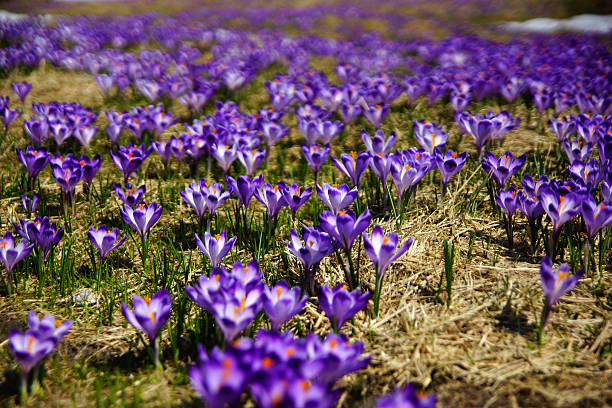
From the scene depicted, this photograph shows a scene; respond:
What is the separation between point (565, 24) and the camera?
24.8 m

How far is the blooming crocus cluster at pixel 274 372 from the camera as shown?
1394 mm

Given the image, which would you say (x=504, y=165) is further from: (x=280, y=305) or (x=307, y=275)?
(x=280, y=305)

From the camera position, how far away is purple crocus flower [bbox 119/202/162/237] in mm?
2900

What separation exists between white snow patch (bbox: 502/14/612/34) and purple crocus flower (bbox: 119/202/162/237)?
26.5 meters

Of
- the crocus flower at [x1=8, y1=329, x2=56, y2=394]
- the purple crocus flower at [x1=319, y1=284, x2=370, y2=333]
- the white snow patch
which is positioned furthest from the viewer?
the white snow patch

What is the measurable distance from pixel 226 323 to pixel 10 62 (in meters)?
9.31

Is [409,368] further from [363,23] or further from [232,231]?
[363,23]

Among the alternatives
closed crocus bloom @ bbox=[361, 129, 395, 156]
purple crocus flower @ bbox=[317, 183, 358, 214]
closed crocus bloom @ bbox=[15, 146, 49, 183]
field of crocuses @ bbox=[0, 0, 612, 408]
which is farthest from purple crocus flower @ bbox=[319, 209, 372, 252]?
closed crocus bloom @ bbox=[15, 146, 49, 183]

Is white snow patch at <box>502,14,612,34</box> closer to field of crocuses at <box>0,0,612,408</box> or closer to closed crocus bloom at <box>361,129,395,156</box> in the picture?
field of crocuses at <box>0,0,612,408</box>

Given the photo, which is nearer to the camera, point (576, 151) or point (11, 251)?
point (11, 251)

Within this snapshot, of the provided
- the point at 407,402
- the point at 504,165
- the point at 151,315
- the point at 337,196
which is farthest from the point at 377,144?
the point at 407,402

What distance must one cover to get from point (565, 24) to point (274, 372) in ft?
96.9

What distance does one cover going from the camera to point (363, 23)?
27047mm

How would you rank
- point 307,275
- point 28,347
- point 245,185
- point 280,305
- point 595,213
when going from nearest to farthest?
point 28,347 < point 280,305 < point 595,213 < point 307,275 < point 245,185
